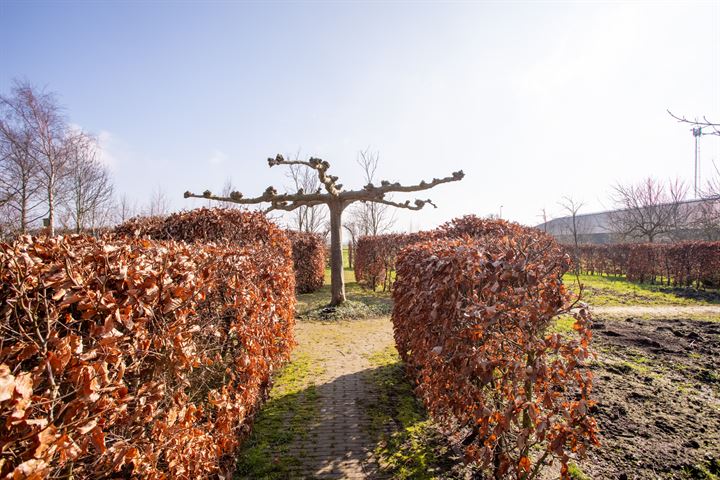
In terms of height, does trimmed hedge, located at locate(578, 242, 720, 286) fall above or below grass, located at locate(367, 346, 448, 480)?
above

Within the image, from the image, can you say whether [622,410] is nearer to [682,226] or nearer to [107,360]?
[107,360]

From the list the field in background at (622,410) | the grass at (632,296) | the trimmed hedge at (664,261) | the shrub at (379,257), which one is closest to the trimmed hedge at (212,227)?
the field in background at (622,410)

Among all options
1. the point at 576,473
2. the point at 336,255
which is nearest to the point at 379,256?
the point at 336,255

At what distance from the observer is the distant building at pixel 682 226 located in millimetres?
10333

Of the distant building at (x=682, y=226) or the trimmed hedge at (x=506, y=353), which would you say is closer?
the trimmed hedge at (x=506, y=353)

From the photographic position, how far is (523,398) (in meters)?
2.38

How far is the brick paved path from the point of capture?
3.41m

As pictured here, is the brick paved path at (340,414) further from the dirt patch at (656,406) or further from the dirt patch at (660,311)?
the dirt patch at (660,311)

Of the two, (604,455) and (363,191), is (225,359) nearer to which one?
(604,455)

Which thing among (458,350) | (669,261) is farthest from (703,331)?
(669,261)

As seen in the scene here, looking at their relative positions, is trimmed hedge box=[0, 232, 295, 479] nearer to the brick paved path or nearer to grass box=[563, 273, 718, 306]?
the brick paved path

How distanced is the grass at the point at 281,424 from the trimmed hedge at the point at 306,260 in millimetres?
9108

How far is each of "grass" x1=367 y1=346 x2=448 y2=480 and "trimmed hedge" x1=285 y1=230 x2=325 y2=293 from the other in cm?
991

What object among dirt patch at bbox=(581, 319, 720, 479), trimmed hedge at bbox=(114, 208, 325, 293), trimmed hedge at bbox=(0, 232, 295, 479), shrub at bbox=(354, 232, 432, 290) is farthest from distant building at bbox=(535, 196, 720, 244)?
trimmed hedge at bbox=(114, 208, 325, 293)
